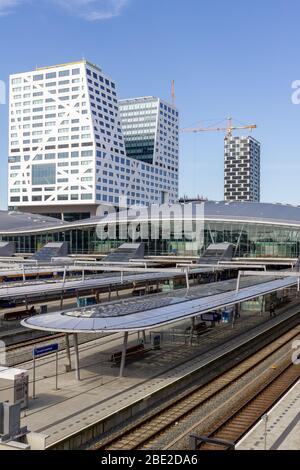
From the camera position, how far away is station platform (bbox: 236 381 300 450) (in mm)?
15208

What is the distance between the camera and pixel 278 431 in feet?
53.9

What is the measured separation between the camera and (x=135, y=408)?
19172 mm

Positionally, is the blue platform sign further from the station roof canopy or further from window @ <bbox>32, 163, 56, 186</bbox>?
window @ <bbox>32, 163, 56, 186</bbox>

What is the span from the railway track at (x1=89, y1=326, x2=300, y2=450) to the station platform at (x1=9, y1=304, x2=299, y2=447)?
78 centimetres

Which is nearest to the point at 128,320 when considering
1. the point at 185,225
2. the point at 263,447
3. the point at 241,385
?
the point at 241,385

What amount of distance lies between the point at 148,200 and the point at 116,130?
86.1 ft

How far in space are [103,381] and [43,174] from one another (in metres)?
112

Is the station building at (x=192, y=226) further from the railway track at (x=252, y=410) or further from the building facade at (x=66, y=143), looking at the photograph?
the railway track at (x=252, y=410)

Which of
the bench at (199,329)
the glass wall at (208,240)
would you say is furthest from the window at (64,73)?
the bench at (199,329)

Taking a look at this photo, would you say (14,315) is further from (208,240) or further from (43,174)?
(43,174)

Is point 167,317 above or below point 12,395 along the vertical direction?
above

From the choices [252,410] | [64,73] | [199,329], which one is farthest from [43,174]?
[252,410]

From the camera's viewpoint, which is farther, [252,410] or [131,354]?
[131,354]

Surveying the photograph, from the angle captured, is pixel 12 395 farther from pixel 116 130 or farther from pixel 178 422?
pixel 116 130
